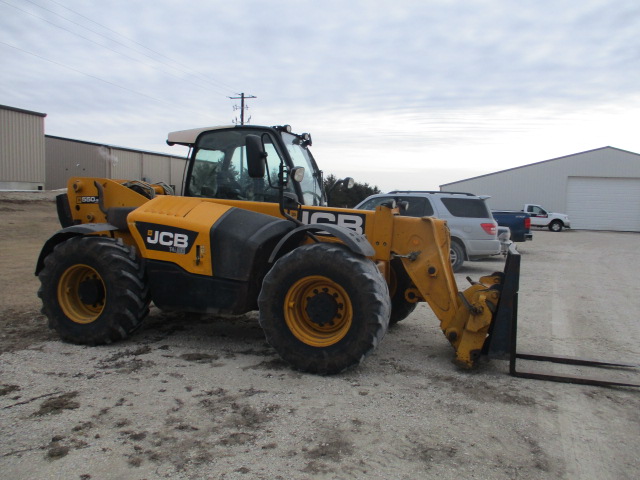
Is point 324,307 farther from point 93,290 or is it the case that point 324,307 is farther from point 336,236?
point 93,290

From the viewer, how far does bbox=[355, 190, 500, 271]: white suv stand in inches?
510

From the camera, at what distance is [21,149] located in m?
25.8

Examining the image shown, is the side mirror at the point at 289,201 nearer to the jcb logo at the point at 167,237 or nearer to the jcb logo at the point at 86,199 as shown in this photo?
the jcb logo at the point at 167,237

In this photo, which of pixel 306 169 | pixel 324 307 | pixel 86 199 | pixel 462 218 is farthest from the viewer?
pixel 462 218

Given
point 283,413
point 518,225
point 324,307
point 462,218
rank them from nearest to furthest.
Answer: point 283,413
point 324,307
point 462,218
point 518,225

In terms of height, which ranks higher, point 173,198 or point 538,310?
point 173,198

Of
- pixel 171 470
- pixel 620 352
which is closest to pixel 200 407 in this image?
pixel 171 470

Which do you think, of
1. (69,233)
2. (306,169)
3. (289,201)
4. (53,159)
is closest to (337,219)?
(289,201)

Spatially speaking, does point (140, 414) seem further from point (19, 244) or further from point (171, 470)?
point (19, 244)

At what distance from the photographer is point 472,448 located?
354cm

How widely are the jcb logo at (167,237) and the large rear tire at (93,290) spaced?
0.27 m

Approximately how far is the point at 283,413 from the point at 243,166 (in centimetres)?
288

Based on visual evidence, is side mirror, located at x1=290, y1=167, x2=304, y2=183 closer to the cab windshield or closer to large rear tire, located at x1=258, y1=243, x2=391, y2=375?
the cab windshield

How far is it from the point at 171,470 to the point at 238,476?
0.40m
